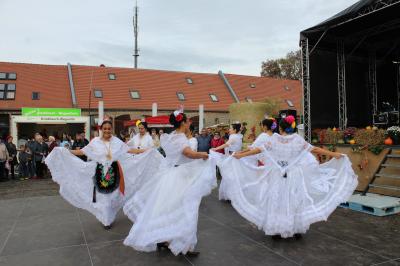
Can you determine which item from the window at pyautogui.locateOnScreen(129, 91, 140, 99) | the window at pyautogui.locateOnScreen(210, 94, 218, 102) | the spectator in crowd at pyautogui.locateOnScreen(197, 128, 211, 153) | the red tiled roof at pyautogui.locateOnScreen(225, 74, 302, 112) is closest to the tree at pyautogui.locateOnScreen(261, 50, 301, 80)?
the red tiled roof at pyautogui.locateOnScreen(225, 74, 302, 112)

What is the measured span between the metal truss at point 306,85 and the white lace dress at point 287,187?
5.69 metres

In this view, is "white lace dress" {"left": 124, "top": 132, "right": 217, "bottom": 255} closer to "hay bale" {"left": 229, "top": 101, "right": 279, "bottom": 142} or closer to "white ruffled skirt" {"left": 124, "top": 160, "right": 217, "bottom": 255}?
"white ruffled skirt" {"left": 124, "top": 160, "right": 217, "bottom": 255}

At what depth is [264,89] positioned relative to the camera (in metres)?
34.9

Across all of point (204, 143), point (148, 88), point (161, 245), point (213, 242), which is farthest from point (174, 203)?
point (148, 88)

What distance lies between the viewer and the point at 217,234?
18.2 feet

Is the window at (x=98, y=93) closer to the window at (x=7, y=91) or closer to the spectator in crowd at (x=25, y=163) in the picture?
the window at (x=7, y=91)

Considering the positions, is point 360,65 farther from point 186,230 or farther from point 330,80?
point 186,230

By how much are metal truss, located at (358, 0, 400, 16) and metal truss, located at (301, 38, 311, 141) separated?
77.9 inches

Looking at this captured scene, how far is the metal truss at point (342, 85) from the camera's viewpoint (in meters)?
12.8

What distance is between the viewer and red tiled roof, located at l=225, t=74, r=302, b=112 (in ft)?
110

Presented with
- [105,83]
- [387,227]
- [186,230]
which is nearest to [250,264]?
[186,230]

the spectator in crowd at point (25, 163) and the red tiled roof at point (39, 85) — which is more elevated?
the red tiled roof at point (39, 85)

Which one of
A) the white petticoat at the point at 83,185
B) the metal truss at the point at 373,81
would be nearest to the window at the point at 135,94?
the metal truss at the point at 373,81

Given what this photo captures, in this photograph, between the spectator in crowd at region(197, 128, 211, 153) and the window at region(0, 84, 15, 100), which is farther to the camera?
the window at region(0, 84, 15, 100)
